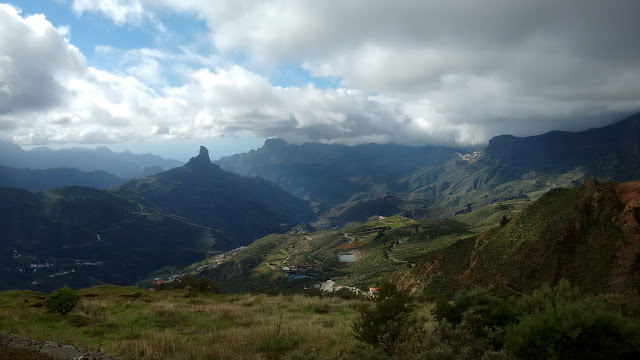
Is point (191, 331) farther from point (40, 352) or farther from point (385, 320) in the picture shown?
point (385, 320)

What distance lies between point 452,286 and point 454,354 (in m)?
41.4

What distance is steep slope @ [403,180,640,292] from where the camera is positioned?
30.7 meters

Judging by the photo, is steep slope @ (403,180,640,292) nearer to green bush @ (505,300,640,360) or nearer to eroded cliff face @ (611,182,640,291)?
eroded cliff face @ (611,182,640,291)

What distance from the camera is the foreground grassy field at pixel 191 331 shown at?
28.1 ft

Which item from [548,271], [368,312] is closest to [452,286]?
[548,271]

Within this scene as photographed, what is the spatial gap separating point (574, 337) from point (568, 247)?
37.4 m

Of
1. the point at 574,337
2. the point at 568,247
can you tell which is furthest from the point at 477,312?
the point at 568,247

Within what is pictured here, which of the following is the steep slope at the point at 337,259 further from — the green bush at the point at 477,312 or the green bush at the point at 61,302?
the green bush at the point at 477,312

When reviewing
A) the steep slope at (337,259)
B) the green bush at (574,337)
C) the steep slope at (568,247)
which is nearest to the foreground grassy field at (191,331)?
the green bush at (574,337)

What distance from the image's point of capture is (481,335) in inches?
305

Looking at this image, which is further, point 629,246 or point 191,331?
point 629,246

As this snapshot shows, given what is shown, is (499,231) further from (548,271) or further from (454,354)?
(454,354)

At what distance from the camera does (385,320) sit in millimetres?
8273

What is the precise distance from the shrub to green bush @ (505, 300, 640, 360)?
240cm
